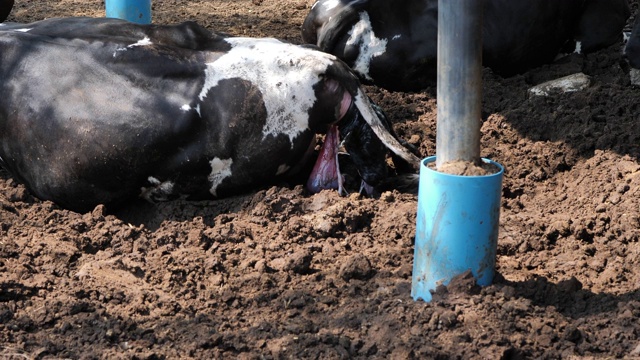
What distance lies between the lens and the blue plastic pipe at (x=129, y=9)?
6770mm

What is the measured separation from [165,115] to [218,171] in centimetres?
35

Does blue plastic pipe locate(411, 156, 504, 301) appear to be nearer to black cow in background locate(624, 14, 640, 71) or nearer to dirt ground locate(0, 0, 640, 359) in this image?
dirt ground locate(0, 0, 640, 359)

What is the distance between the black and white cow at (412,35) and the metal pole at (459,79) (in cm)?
282

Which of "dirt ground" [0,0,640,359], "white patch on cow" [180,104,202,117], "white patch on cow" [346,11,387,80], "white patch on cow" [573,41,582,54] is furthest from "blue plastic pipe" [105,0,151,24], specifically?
"white patch on cow" [573,41,582,54]

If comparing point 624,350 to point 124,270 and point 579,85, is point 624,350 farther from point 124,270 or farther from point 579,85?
point 579,85

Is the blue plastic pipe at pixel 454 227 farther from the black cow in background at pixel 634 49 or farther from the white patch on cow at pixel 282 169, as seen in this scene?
the black cow in background at pixel 634 49

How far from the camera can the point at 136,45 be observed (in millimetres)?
4559

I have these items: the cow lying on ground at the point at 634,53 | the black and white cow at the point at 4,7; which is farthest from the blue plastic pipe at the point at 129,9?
the cow lying on ground at the point at 634,53

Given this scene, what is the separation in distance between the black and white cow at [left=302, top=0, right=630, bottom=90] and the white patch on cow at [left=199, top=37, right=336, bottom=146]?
1.56 metres

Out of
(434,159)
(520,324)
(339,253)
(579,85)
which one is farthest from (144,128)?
(579,85)

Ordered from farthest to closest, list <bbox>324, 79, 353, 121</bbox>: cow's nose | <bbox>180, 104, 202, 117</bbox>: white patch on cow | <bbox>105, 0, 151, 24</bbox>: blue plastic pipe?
<bbox>105, 0, 151, 24</bbox>: blue plastic pipe, <bbox>324, 79, 353, 121</bbox>: cow's nose, <bbox>180, 104, 202, 117</bbox>: white patch on cow

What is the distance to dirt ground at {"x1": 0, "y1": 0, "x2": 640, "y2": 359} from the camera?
3197mm

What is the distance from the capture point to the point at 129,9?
267 inches

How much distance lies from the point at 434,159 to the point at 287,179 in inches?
56.0
